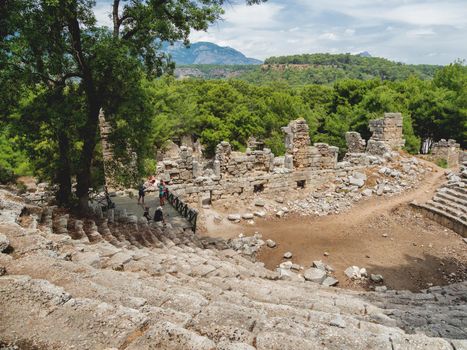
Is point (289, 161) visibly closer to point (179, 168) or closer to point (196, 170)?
point (196, 170)

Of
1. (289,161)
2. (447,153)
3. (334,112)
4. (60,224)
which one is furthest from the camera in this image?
(334,112)

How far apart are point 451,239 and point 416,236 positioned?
1.24m

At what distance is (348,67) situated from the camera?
167000 millimetres

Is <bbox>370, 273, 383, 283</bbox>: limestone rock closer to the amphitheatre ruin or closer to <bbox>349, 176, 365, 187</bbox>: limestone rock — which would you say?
the amphitheatre ruin

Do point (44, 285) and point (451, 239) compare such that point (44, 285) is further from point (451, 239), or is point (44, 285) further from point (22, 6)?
point (451, 239)

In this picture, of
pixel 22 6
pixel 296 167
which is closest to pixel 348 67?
pixel 296 167

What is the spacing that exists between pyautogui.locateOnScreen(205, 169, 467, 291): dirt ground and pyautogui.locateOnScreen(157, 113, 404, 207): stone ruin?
7.45 feet

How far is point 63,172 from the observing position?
10172 mm

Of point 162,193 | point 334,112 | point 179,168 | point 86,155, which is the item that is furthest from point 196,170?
point 334,112

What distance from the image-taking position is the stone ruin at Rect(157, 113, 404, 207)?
52.3 ft

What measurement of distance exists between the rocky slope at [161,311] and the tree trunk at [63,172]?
3.06 m

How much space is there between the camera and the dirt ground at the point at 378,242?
10.9 meters

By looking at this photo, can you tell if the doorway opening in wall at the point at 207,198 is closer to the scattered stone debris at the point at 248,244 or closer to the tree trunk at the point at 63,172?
the scattered stone debris at the point at 248,244

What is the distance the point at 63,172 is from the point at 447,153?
2903 cm
